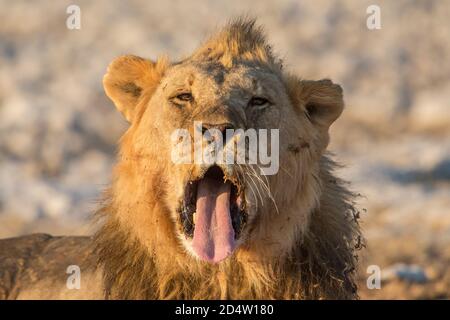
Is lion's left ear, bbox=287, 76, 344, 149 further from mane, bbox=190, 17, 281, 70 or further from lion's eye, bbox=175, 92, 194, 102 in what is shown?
lion's eye, bbox=175, 92, 194, 102


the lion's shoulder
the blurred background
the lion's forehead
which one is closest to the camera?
the lion's forehead

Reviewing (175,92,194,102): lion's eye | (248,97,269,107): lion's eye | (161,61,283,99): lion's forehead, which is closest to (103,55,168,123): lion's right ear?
(161,61,283,99): lion's forehead

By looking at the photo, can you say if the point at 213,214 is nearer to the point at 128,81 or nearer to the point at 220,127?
the point at 220,127

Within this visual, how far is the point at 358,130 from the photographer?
14773 millimetres

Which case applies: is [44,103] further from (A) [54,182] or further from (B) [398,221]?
(B) [398,221]

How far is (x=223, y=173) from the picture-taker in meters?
4.97

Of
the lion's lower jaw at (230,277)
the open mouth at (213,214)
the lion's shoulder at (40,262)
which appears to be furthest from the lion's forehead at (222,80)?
the lion's shoulder at (40,262)

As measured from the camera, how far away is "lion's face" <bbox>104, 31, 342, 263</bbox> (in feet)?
16.3

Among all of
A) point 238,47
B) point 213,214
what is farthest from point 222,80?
point 213,214

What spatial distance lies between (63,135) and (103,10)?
3.51 meters

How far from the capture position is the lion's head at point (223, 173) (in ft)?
16.3

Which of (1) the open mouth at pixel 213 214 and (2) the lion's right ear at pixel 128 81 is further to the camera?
(2) the lion's right ear at pixel 128 81

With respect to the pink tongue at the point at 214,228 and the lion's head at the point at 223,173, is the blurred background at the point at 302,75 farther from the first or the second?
the pink tongue at the point at 214,228

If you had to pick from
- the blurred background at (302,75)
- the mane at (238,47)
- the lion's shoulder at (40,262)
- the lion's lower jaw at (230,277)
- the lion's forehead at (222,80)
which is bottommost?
the lion's lower jaw at (230,277)
